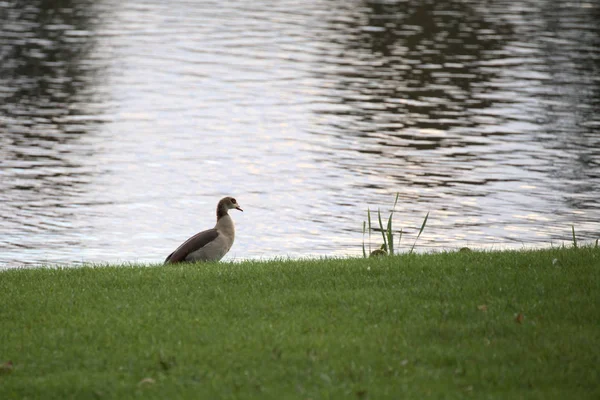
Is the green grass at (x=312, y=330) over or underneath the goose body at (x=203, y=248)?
over

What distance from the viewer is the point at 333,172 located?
2472cm

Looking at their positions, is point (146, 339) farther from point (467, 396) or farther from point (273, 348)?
point (467, 396)

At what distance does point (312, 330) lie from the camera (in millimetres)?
9125

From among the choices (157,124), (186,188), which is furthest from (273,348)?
(157,124)

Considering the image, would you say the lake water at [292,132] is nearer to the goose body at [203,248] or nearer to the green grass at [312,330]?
the goose body at [203,248]

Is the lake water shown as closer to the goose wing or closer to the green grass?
the goose wing

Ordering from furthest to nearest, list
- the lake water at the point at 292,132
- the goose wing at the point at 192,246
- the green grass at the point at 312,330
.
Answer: the lake water at the point at 292,132 → the goose wing at the point at 192,246 → the green grass at the point at 312,330

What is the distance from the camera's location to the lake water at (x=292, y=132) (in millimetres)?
20078

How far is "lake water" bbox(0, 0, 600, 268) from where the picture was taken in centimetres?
2008

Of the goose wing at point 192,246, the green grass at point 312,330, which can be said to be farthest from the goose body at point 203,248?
the green grass at point 312,330

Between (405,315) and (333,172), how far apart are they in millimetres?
15324

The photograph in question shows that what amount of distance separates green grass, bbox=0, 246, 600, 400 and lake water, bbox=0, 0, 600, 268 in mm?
6314

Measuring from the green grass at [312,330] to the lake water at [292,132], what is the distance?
20.7ft

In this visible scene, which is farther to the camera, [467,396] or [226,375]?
[226,375]
